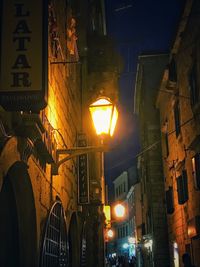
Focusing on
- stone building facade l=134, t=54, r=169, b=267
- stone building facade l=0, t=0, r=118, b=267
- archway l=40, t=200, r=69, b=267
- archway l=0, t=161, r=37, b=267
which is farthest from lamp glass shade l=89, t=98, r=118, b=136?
stone building facade l=134, t=54, r=169, b=267

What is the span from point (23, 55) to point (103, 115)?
272cm

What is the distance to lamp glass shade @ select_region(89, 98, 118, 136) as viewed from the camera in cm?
725

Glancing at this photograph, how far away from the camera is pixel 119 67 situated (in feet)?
69.2

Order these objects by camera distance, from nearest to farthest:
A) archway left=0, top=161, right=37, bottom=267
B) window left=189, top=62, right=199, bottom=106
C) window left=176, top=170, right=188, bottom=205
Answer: archway left=0, top=161, right=37, bottom=267 → window left=189, top=62, right=199, bottom=106 → window left=176, top=170, right=188, bottom=205

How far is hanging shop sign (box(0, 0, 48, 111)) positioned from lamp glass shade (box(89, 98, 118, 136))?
8.37 ft

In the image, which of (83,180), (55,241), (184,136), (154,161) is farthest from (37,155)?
(154,161)

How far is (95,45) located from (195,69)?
18.8 ft

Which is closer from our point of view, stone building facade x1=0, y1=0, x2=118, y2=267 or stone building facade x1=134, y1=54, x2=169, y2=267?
stone building facade x1=0, y1=0, x2=118, y2=267

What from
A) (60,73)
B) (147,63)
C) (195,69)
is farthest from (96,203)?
(147,63)

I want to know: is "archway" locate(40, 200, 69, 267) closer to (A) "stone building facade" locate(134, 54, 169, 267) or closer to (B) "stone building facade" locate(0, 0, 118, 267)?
(B) "stone building facade" locate(0, 0, 118, 267)

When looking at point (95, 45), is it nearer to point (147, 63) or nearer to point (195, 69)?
point (195, 69)

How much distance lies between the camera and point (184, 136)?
19.0m

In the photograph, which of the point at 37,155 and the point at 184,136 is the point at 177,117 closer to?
the point at 184,136

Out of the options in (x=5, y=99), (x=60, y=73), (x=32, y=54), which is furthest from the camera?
(x=60, y=73)
